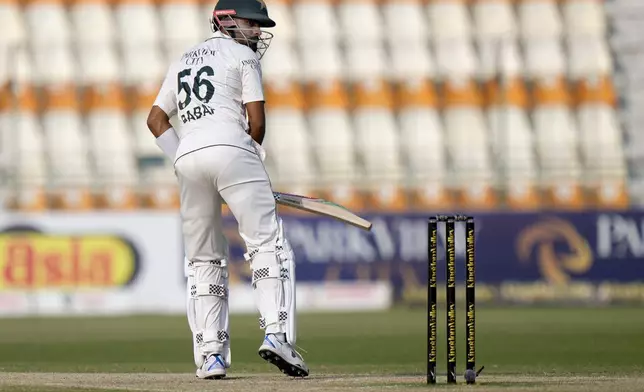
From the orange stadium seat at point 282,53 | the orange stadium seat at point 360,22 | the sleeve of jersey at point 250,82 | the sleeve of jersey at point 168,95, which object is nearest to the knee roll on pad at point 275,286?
the sleeve of jersey at point 250,82

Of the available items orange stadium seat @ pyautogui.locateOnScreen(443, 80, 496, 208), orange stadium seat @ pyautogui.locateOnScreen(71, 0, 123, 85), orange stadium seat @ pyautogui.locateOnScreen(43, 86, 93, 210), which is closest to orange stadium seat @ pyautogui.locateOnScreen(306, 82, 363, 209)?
orange stadium seat @ pyautogui.locateOnScreen(443, 80, 496, 208)

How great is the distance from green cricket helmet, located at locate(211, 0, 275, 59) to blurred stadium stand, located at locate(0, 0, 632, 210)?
501 inches

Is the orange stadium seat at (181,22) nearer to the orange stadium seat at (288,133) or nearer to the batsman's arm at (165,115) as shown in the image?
the orange stadium seat at (288,133)

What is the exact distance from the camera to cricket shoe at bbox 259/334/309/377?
605 cm

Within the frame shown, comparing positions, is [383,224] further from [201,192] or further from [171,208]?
[201,192]

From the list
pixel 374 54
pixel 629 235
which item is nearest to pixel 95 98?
pixel 374 54

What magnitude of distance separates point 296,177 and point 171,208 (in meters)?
1.75

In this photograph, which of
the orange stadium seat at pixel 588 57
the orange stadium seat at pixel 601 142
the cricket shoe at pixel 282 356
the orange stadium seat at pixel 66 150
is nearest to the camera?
the cricket shoe at pixel 282 356

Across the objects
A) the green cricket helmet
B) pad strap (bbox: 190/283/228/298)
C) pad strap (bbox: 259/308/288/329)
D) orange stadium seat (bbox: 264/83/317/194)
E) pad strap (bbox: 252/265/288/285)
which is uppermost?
orange stadium seat (bbox: 264/83/317/194)

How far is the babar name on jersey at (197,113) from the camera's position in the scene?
6.28m

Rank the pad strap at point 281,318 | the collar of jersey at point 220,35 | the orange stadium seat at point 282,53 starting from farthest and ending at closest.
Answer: the orange stadium seat at point 282,53 → the collar of jersey at point 220,35 → the pad strap at point 281,318

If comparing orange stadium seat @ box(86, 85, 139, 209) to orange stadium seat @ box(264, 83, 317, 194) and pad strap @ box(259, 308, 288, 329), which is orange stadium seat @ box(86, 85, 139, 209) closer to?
orange stadium seat @ box(264, 83, 317, 194)

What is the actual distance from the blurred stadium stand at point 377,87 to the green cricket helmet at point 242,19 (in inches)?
501

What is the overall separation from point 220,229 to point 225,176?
0.34 meters
